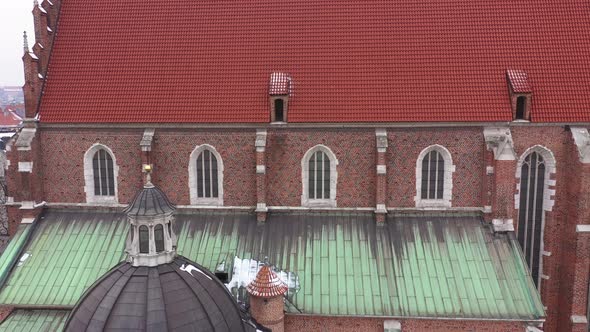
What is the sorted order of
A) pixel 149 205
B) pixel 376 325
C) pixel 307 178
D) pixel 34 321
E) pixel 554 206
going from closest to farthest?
pixel 149 205, pixel 376 325, pixel 34 321, pixel 554 206, pixel 307 178

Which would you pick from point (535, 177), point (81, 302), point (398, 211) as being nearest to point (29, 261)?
point (81, 302)

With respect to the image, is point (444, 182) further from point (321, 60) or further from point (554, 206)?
point (321, 60)

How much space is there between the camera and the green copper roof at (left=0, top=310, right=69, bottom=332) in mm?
23016

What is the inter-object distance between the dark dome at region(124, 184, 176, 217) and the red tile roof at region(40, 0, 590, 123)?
7.08 metres

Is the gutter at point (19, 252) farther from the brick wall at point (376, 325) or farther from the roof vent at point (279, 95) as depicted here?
the brick wall at point (376, 325)

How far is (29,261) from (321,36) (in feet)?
57.7

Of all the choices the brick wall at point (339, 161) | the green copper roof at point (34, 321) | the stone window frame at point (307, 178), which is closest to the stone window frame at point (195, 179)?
the brick wall at point (339, 161)

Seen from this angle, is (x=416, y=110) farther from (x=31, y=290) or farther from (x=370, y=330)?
(x=31, y=290)

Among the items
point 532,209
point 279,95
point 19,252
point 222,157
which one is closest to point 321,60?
point 279,95

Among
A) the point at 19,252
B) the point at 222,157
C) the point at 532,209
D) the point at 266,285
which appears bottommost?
the point at 266,285

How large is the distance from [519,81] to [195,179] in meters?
16.0

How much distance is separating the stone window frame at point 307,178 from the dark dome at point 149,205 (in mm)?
8241

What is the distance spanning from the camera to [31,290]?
79.9ft

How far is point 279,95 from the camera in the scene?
25.8 m
